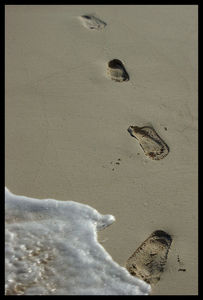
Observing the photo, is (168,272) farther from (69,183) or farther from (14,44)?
(14,44)

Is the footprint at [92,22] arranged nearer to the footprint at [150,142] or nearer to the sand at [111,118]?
the sand at [111,118]

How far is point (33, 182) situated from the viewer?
303 cm

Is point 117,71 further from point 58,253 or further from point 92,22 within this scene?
point 58,253

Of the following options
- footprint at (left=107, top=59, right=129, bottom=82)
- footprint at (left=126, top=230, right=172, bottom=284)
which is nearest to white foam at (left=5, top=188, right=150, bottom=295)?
footprint at (left=126, top=230, right=172, bottom=284)

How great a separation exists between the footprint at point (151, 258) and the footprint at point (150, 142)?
709 millimetres

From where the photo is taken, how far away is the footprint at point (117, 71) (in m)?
3.78

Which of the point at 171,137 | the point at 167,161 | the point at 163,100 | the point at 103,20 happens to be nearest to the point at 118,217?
the point at 167,161

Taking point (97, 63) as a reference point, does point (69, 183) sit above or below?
below

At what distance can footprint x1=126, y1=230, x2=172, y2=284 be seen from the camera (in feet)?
8.82

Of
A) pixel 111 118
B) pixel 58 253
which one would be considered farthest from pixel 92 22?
pixel 58 253

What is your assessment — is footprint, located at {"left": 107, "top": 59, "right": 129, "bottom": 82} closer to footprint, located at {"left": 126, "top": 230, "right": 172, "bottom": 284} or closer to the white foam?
the white foam

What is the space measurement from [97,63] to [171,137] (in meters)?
1.11

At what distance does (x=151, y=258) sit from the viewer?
9.02 ft

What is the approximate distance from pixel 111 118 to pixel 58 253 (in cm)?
130
